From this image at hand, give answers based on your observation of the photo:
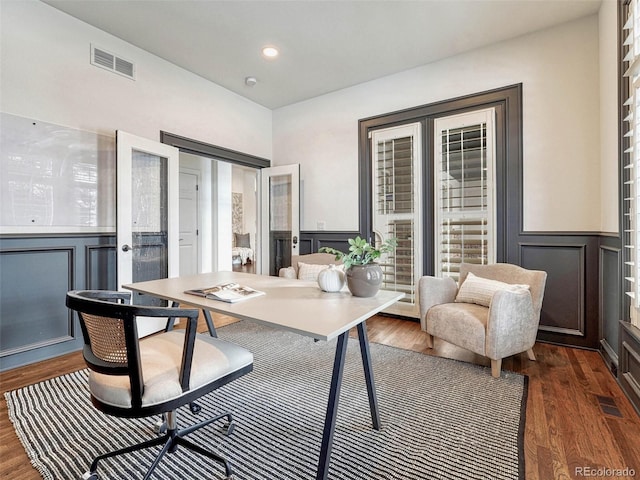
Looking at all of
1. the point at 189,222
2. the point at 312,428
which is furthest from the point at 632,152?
the point at 189,222

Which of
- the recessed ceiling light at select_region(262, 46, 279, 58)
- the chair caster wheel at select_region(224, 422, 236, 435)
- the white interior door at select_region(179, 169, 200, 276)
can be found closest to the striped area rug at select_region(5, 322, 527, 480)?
the chair caster wheel at select_region(224, 422, 236, 435)

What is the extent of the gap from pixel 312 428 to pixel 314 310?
2.43 feet

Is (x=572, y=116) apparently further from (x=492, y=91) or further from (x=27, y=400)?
(x=27, y=400)

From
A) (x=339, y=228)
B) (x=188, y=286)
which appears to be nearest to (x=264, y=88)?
(x=339, y=228)

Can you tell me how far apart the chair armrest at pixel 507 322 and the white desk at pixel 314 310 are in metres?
0.94

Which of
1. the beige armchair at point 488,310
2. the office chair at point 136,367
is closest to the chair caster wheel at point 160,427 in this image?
the office chair at point 136,367

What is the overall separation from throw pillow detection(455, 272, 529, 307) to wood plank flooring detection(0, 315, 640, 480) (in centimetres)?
45

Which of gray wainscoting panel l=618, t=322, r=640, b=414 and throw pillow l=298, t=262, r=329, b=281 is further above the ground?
throw pillow l=298, t=262, r=329, b=281

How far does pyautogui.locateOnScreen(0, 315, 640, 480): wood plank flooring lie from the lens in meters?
1.38

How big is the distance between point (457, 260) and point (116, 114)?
143 inches

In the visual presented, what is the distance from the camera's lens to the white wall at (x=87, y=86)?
240 cm

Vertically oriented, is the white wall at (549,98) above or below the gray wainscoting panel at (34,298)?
above

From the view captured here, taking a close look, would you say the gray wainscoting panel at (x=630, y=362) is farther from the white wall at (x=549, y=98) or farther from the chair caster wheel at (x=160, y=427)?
the chair caster wheel at (x=160, y=427)

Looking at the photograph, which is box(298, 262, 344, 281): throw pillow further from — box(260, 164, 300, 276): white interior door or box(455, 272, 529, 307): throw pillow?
box(455, 272, 529, 307): throw pillow
